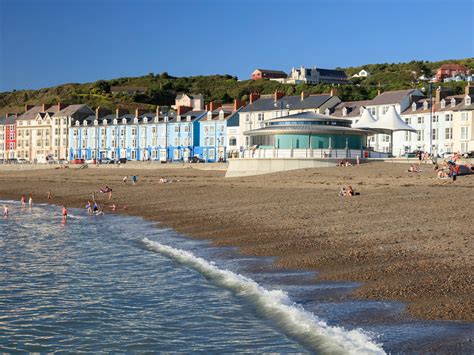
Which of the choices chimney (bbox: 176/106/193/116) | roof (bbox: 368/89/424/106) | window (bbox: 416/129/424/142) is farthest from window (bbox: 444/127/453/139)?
chimney (bbox: 176/106/193/116)

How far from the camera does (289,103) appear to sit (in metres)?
87.4

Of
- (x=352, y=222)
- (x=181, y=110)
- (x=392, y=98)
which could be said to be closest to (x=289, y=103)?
(x=392, y=98)

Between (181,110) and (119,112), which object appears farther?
(119,112)

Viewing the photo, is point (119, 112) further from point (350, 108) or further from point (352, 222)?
point (352, 222)

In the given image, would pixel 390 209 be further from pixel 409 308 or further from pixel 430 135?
pixel 430 135

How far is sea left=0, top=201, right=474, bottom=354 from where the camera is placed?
1120cm

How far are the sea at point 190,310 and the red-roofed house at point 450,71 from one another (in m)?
150

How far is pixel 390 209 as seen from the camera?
976 inches

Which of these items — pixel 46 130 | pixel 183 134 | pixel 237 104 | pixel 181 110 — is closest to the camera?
pixel 237 104

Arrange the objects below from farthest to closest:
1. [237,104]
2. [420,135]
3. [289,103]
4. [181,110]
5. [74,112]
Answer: [74,112], [181,110], [237,104], [289,103], [420,135]

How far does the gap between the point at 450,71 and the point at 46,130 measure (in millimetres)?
101408

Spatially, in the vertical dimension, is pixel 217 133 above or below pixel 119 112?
below

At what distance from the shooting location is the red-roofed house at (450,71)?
16588 cm

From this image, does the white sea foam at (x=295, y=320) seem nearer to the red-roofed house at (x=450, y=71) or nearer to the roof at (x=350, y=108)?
the roof at (x=350, y=108)
